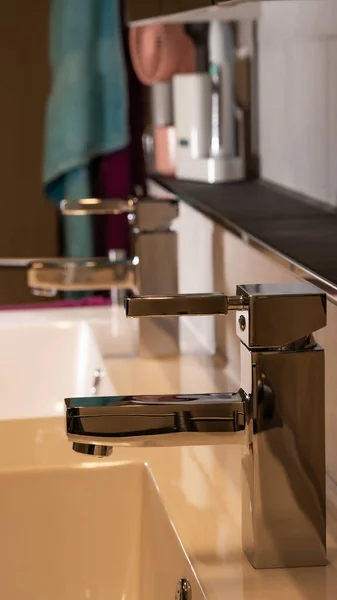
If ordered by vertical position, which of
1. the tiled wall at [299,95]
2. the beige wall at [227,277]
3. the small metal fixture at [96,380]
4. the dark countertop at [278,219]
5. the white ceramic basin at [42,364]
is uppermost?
the tiled wall at [299,95]

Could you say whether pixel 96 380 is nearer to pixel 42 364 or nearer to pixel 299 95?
pixel 42 364

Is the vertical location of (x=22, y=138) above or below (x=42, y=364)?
above

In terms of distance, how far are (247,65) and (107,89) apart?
60cm

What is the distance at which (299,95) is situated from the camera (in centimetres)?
102

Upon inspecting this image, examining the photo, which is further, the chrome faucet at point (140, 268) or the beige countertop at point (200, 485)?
the chrome faucet at point (140, 268)

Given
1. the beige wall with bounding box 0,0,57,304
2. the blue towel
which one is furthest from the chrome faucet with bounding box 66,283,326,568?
the beige wall with bounding box 0,0,57,304

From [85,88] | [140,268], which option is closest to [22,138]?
[85,88]

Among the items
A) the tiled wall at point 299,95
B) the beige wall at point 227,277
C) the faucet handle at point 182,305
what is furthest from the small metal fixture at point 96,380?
the faucet handle at point 182,305

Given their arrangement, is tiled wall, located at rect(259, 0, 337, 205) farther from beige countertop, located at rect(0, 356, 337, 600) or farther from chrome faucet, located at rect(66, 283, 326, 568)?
chrome faucet, located at rect(66, 283, 326, 568)

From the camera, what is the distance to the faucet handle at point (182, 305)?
602 millimetres

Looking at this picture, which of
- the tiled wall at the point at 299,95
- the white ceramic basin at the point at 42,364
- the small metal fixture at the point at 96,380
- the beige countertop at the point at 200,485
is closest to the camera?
the beige countertop at the point at 200,485

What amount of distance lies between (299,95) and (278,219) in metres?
0.14

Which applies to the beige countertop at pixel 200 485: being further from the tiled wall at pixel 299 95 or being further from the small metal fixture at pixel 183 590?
the tiled wall at pixel 299 95

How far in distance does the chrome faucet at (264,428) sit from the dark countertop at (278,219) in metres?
0.08
